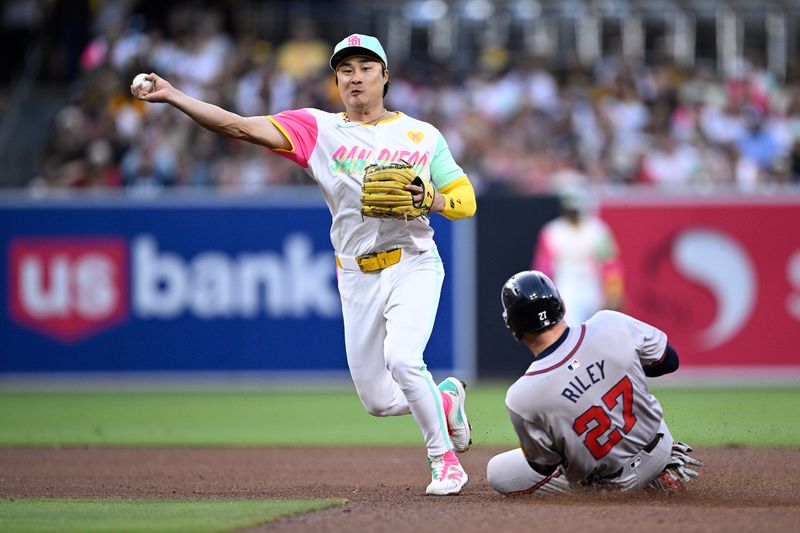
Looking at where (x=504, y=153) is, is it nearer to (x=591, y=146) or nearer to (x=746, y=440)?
(x=591, y=146)

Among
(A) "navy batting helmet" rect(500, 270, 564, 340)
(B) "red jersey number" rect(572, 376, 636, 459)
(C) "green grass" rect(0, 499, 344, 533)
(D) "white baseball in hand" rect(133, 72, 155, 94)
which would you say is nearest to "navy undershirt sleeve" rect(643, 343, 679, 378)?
(B) "red jersey number" rect(572, 376, 636, 459)

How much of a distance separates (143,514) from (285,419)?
229 inches

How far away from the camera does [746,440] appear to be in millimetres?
9516

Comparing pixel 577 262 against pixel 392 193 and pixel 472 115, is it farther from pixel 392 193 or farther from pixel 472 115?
pixel 392 193

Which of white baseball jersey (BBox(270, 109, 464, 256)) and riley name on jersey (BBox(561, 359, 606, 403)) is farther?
white baseball jersey (BBox(270, 109, 464, 256))

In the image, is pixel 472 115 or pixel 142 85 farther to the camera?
pixel 472 115

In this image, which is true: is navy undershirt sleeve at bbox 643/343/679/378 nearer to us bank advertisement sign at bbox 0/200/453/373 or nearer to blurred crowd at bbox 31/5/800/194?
us bank advertisement sign at bbox 0/200/453/373

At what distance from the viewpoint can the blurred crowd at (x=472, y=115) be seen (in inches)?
615

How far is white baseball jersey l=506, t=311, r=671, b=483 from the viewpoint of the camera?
5.88m

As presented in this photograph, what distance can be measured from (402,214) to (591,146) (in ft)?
34.3

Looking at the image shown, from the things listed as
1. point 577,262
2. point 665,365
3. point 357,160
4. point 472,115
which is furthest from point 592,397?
point 472,115

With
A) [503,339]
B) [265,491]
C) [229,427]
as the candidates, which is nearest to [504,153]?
[503,339]

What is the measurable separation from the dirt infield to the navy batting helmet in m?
0.89

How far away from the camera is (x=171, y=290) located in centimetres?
1464
